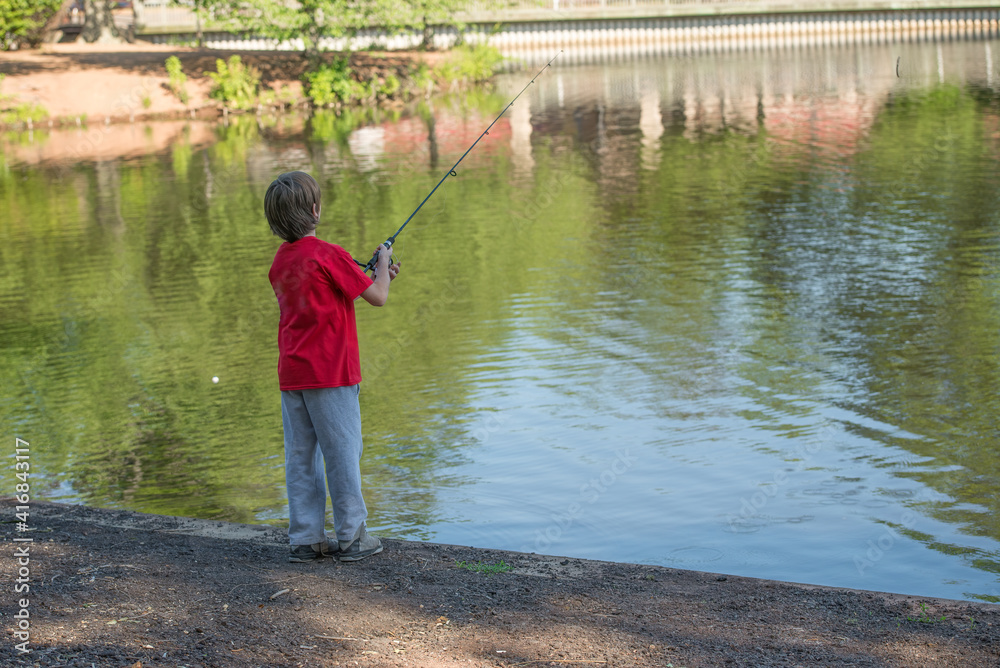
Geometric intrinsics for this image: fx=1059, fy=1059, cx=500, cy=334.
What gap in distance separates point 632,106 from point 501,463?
25008mm

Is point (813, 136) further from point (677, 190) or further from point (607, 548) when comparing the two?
point (607, 548)

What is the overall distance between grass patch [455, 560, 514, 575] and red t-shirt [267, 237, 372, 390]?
3.13 feet

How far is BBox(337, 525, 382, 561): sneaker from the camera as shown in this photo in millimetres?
4672

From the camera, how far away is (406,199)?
16703mm

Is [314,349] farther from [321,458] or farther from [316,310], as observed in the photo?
[321,458]

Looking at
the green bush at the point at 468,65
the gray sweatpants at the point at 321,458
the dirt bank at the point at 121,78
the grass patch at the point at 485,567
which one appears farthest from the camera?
the green bush at the point at 468,65

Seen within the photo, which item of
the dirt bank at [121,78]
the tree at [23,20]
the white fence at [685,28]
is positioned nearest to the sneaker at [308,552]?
the dirt bank at [121,78]

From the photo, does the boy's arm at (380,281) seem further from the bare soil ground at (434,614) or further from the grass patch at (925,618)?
the grass patch at (925,618)

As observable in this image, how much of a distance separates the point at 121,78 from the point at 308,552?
34.2 meters

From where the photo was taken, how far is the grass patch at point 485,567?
458 centimetres

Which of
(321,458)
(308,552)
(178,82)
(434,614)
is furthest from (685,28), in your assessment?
(434,614)

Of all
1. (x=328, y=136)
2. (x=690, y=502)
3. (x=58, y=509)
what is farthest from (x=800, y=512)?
(x=328, y=136)

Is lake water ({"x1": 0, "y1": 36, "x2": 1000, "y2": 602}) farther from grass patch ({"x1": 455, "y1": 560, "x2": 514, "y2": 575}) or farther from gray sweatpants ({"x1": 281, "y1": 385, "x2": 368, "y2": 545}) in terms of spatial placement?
gray sweatpants ({"x1": 281, "y1": 385, "x2": 368, "y2": 545})

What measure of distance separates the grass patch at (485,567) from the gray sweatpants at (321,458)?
0.49m
